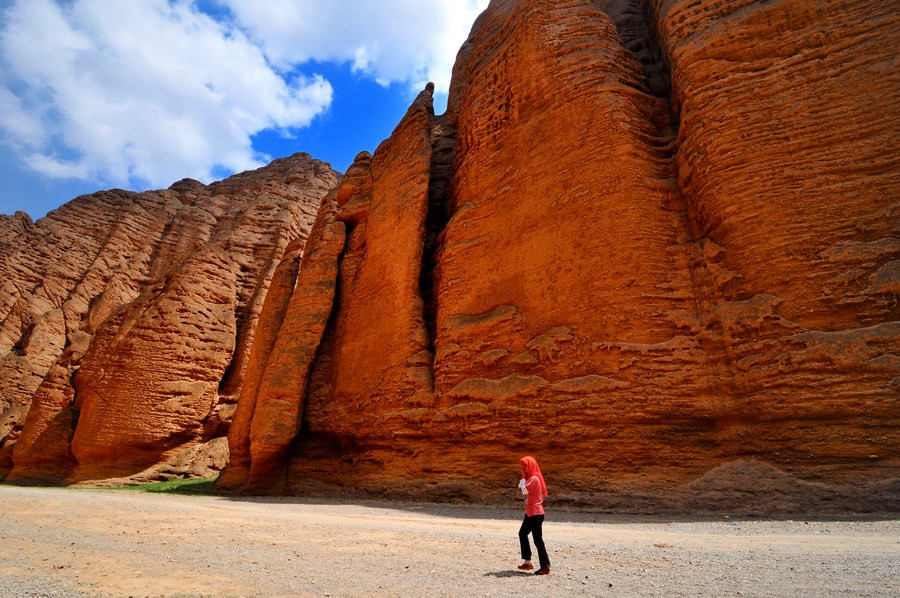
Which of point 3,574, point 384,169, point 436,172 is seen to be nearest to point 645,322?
point 3,574

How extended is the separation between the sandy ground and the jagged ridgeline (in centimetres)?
175

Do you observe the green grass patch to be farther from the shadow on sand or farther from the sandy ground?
the shadow on sand

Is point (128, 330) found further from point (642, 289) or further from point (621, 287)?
point (642, 289)

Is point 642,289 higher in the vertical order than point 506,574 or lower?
higher

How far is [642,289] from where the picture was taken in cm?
870

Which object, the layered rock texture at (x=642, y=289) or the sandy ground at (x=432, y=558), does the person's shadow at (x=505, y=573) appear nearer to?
the sandy ground at (x=432, y=558)

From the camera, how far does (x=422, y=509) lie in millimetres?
8750

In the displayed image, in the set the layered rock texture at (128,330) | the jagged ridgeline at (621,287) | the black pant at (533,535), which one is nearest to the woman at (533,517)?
the black pant at (533,535)

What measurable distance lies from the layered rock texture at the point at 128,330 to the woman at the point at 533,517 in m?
17.9

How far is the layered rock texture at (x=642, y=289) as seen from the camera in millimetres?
6902

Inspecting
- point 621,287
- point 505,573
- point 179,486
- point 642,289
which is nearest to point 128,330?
point 179,486

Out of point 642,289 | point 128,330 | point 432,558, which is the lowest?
point 432,558

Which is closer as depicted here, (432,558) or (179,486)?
(432,558)

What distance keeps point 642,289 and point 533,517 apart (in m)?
6.16
